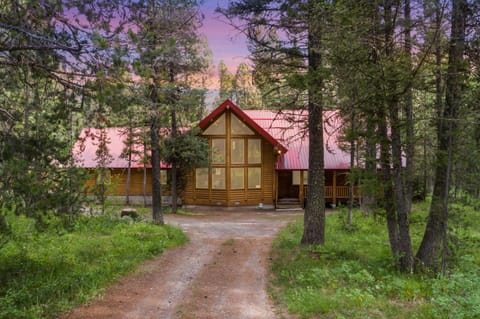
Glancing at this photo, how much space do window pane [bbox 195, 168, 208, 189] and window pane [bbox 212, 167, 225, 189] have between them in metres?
0.45

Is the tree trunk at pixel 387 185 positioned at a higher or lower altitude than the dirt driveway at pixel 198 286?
higher

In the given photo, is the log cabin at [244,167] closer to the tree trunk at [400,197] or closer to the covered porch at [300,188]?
the covered porch at [300,188]

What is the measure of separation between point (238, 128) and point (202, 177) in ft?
11.7

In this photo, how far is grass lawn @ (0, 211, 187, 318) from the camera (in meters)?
6.20

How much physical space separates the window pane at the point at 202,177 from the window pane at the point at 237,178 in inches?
59.7

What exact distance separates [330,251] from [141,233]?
5.49 m

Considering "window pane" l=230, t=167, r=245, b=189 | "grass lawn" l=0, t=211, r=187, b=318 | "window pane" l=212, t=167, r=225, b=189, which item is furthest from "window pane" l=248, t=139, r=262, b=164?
"grass lawn" l=0, t=211, r=187, b=318

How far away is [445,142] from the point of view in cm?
827

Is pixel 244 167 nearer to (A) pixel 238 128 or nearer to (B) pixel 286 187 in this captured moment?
(A) pixel 238 128

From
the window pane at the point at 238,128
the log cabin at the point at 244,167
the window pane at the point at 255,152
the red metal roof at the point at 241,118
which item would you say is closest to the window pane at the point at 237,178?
the log cabin at the point at 244,167

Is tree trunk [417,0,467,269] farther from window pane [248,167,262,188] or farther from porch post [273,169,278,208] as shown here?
window pane [248,167,262,188]

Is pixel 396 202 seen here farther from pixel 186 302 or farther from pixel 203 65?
pixel 203 65

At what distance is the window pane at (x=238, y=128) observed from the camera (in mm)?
23703

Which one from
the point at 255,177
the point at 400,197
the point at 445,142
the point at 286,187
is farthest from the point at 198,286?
the point at 286,187
